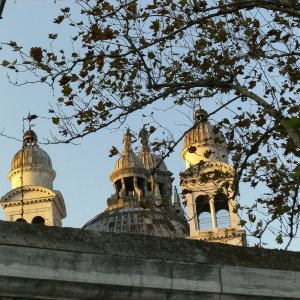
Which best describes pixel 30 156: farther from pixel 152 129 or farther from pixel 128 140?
pixel 152 129

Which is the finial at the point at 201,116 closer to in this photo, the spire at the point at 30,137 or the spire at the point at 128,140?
the spire at the point at 128,140

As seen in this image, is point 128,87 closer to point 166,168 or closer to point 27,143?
point 27,143

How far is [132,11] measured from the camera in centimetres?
1127

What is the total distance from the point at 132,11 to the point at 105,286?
233 inches

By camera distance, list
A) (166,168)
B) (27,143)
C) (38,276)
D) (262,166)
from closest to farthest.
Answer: (38,276) < (262,166) < (27,143) < (166,168)

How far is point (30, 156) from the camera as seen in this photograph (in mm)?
68500

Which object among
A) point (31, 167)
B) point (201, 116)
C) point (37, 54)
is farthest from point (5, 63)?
point (31, 167)

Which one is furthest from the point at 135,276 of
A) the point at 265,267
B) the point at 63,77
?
the point at 63,77

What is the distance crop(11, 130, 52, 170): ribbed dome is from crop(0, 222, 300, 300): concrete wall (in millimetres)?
62187

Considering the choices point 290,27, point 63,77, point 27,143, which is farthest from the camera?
point 27,143

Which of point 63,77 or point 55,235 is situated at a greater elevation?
point 63,77

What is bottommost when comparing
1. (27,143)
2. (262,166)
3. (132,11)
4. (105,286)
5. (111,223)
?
(105,286)

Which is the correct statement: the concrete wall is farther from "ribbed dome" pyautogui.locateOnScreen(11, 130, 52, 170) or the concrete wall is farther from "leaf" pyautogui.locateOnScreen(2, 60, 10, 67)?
"ribbed dome" pyautogui.locateOnScreen(11, 130, 52, 170)

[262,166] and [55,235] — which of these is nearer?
[55,235]
